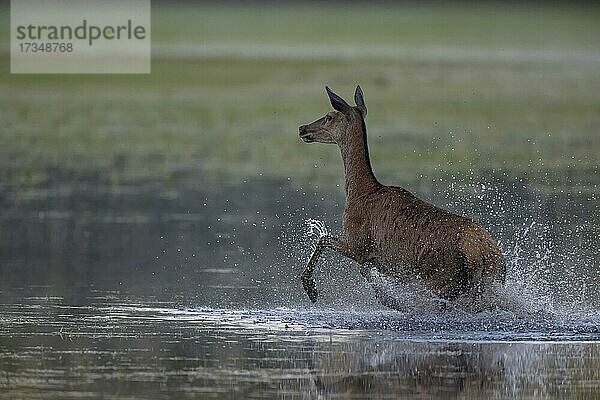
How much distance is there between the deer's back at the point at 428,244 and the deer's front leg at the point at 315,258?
0.13 metres

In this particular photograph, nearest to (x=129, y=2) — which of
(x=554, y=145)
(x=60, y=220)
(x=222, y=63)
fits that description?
(x=222, y=63)

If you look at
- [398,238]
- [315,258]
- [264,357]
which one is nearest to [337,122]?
[315,258]

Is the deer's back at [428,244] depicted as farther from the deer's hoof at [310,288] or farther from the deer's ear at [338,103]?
the deer's ear at [338,103]

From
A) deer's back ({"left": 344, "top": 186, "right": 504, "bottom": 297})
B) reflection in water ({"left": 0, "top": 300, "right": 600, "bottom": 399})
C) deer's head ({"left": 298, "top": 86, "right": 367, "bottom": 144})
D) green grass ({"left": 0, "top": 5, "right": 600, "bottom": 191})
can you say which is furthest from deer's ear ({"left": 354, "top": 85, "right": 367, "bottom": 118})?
green grass ({"left": 0, "top": 5, "right": 600, "bottom": 191})

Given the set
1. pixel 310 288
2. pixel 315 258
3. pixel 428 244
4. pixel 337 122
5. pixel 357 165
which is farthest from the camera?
pixel 337 122

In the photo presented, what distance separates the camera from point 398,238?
1263cm

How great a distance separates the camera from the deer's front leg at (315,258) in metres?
13.1

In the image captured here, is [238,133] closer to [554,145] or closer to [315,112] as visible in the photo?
[315,112]

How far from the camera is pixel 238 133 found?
25.1m

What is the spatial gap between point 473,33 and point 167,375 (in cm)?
2713

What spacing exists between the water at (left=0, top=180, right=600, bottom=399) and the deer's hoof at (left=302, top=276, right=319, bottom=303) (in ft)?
0.40

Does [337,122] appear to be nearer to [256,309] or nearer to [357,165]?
[357,165]

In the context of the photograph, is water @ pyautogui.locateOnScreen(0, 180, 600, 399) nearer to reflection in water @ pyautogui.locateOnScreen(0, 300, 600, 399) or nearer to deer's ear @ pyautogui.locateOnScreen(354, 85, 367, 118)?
reflection in water @ pyautogui.locateOnScreen(0, 300, 600, 399)

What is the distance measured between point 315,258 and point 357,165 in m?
1.01
